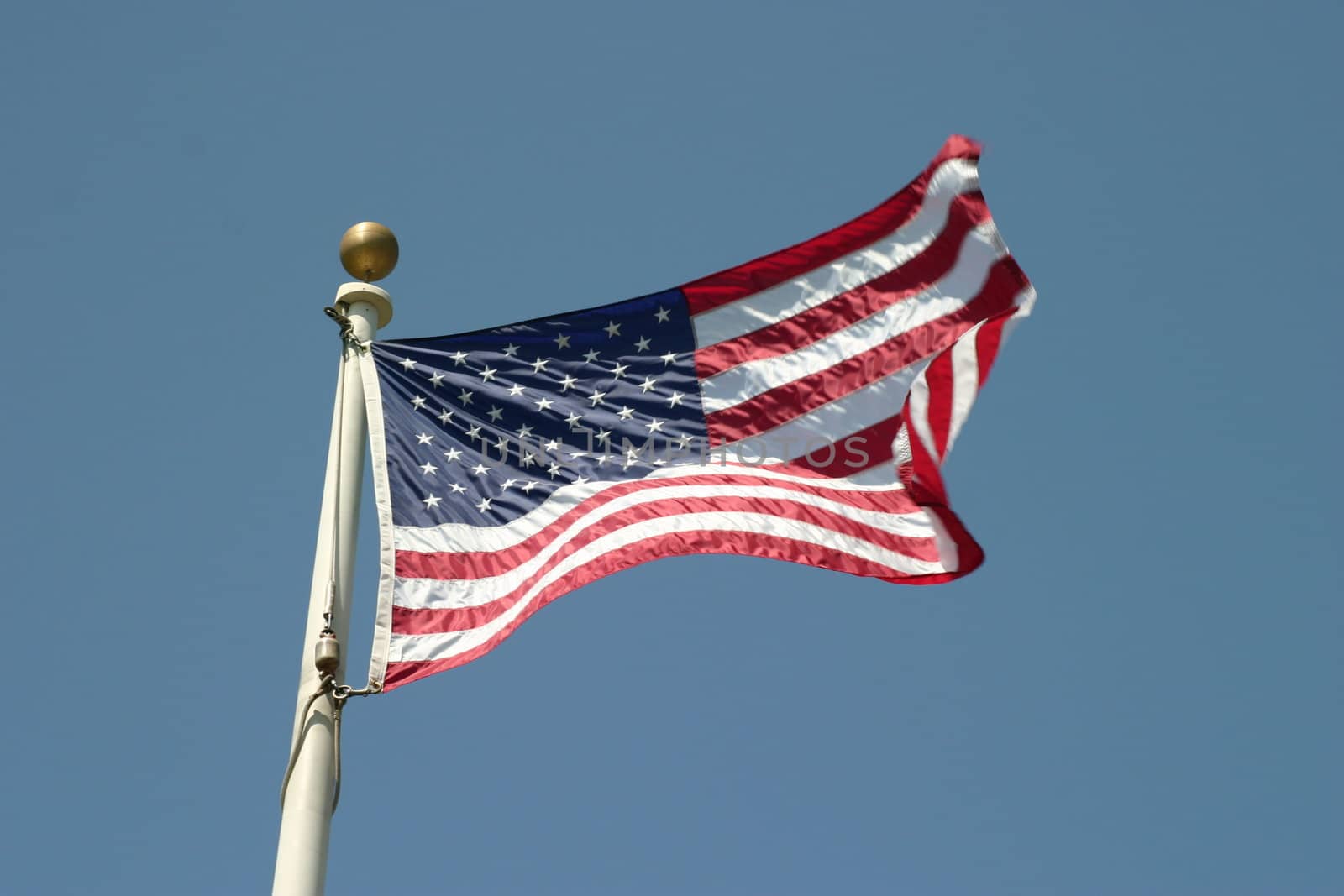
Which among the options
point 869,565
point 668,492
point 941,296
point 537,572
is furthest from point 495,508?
point 941,296

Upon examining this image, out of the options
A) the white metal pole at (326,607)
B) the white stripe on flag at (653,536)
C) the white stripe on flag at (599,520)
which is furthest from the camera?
the white stripe on flag at (599,520)

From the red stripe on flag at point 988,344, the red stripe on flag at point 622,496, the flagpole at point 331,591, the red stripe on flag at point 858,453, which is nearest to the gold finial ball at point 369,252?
the flagpole at point 331,591

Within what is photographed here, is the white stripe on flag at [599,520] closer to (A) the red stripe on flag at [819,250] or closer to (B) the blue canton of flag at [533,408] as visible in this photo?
(B) the blue canton of flag at [533,408]

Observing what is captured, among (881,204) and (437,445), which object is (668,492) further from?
(881,204)

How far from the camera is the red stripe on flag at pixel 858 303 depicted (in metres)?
15.3

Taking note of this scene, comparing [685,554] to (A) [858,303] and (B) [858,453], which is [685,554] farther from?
(A) [858,303]

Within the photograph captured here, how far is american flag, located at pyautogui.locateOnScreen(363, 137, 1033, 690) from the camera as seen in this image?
12.8m

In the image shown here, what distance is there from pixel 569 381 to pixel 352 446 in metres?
2.43

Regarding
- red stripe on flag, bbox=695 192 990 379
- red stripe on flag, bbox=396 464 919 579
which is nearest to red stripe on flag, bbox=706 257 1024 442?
red stripe on flag, bbox=695 192 990 379

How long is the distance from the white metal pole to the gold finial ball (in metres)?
0.15

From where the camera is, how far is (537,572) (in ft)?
42.7

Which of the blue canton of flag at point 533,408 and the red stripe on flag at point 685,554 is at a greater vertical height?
the blue canton of flag at point 533,408

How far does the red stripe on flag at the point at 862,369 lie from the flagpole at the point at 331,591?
2931mm

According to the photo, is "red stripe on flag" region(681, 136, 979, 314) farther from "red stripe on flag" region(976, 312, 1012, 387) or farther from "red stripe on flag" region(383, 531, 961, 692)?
"red stripe on flag" region(383, 531, 961, 692)
